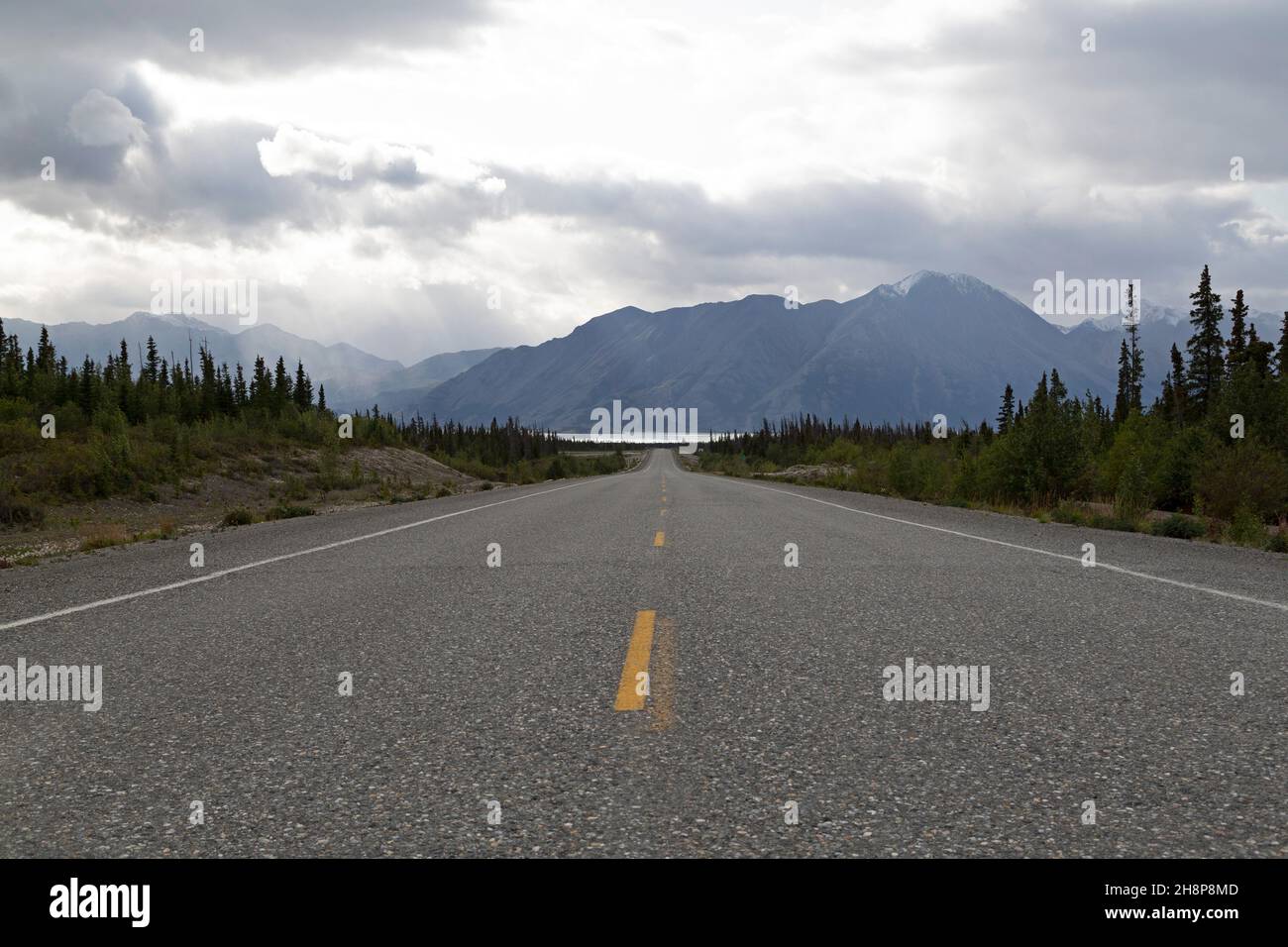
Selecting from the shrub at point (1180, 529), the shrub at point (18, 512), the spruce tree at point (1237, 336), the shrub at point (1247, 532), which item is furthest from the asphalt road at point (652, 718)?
the spruce tree at point (1237, 336)

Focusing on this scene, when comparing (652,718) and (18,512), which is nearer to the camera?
(652,718)

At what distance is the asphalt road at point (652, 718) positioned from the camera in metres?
3.10

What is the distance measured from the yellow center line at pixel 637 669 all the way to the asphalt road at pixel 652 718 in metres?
0.04

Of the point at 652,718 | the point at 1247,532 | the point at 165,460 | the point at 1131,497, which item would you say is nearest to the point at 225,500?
the point at 165,460

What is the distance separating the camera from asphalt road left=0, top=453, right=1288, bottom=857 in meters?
3.10

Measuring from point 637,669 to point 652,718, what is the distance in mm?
1031

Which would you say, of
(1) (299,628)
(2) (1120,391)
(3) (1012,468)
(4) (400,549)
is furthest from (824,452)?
(1) (299,628)

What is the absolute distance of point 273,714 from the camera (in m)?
4.57

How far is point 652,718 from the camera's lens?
439cm

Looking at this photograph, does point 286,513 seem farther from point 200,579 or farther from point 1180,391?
point 1180,391

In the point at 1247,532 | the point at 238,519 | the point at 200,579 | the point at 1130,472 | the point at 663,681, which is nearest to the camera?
the point at 663,681

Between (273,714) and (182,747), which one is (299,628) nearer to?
(273,714)

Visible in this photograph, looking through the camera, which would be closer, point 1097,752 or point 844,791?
point 844,791

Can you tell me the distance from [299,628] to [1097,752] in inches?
224
